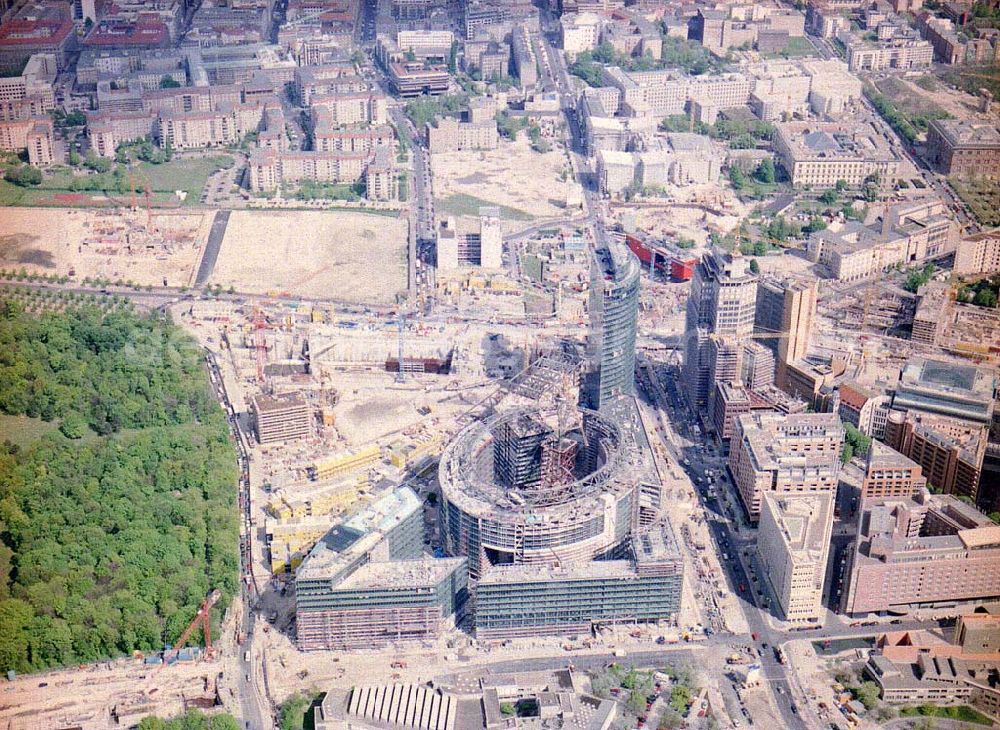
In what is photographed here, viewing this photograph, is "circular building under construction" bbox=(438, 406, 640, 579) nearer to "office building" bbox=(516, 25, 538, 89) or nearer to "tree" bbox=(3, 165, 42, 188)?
"tree" bbox=(3, 165, 42, 188)

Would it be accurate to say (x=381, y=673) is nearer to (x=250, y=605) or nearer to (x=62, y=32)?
(x=250, y=605)

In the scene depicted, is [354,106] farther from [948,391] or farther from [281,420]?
[948,391]

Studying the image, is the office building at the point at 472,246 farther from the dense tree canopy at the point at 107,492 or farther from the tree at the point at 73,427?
the tree at the point at 73,427

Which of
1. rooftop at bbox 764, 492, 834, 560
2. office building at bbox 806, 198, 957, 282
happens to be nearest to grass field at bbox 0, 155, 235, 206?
office building at bbox 806, 198, 957, 282

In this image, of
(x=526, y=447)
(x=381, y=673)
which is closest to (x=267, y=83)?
(x=526, y=447)

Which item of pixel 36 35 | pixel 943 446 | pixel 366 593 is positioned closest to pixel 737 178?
pixel 943 446

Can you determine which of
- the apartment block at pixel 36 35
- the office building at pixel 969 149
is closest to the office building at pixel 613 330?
the office building at pixel 969 149
